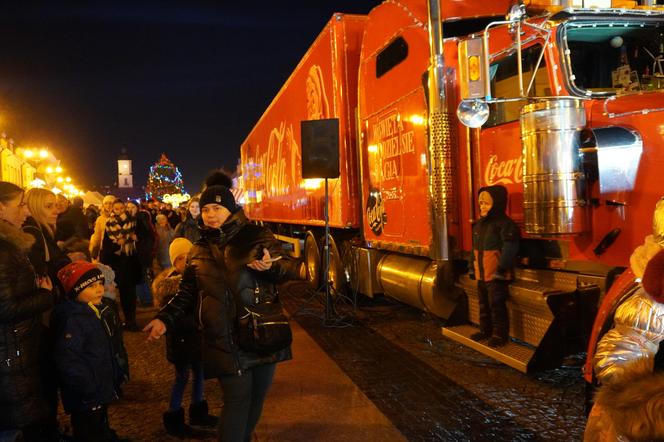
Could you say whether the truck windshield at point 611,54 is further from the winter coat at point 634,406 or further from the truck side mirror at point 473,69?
the winter coat at point 634,406

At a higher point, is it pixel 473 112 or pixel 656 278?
pixel 473 112

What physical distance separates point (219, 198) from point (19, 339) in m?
1.32

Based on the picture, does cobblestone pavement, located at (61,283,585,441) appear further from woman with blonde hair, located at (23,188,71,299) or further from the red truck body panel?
the red truck body panel

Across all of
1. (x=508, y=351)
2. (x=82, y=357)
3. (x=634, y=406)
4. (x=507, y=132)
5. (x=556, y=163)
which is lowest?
(x=508, y=351)

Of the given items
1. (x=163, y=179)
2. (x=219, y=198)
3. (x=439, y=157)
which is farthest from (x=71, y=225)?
(x=163, y=179)

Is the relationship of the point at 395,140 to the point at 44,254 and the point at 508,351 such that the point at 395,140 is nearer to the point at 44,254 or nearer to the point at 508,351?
the point at 508,351

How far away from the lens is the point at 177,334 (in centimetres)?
396

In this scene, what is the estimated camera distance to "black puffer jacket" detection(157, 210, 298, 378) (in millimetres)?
2955

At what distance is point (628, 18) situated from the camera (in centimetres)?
425

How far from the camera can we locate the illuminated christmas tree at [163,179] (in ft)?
208

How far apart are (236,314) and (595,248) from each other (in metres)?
2.64

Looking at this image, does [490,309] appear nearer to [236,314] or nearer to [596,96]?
[596,96]

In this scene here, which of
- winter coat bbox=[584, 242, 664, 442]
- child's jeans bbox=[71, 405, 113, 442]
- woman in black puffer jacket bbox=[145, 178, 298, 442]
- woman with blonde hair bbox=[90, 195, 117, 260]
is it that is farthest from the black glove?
woman with blonde hair bbox=[90, 195, 117, 260]

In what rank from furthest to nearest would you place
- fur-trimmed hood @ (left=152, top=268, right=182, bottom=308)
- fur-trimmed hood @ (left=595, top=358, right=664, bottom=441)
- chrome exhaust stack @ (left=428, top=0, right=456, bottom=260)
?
chrome exhaust stack @ (left=428, top=0, right=456, bottom=260) → fur-trimmed hood @ (left=152, top=268, right=182, bottom=308) → fur-trimmed hood @ (left=595, top=358, right=664, bottom=441)
